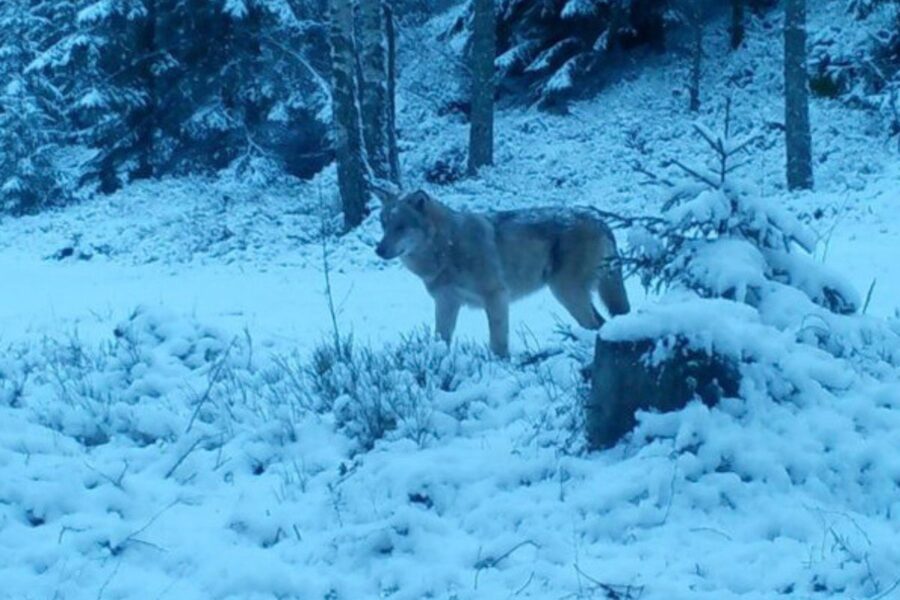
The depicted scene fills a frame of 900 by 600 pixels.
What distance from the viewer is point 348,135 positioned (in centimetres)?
1942

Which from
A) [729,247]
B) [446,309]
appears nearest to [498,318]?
[446,309]

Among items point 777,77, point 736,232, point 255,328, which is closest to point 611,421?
point 736,232

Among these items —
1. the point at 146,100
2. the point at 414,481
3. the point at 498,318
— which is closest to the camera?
the point at 414,481

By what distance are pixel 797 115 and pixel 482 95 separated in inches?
264

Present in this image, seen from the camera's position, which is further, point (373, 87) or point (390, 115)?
point (390, 115)

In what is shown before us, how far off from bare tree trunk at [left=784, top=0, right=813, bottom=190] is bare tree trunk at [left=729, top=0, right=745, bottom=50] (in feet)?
24.1

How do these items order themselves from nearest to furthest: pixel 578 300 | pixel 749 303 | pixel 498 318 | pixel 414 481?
pixel 414 481 < pixel 749 303 < pixel 498 318 < pixel 578 300

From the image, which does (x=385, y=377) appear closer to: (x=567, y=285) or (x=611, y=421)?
(x=611, y=421)

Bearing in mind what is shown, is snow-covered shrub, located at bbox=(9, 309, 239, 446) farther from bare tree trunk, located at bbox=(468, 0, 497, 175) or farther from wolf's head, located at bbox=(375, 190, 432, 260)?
bare tree trunk, located at bbox=(468, 0, 497, 175)

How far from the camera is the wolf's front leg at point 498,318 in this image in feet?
30.8

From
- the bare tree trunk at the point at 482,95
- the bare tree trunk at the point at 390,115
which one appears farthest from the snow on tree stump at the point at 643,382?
the bare tree trunk at the point at 482,95

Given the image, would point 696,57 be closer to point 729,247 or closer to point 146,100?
point 146,100

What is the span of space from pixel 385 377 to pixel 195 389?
1.34 meters

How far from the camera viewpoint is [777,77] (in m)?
23.9
